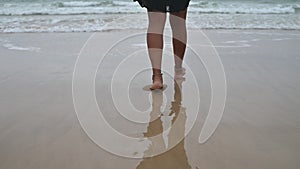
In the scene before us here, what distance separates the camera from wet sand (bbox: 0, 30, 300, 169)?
61.9 inches

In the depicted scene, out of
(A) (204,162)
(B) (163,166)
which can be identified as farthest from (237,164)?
(B) (163,166)

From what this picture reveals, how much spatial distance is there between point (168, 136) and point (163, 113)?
1.13ft

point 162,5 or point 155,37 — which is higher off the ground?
point 162,5

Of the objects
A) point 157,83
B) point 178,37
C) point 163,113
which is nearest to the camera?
point 163,113

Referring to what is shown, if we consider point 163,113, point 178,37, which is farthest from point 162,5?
point 163,113

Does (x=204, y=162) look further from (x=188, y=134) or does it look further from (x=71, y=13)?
(x=71, y=13)

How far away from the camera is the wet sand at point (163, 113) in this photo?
5.16 feet

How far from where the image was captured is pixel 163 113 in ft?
7.00

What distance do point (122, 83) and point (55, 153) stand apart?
1.16 m

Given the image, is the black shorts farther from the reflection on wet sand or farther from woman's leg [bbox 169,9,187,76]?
the reflection on wet sand

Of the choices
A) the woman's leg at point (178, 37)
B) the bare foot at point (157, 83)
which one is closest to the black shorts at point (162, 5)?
the woman's leg at point (178, 37)

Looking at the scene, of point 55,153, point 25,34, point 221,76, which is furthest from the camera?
point 25,34

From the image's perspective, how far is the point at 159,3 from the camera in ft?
8.25

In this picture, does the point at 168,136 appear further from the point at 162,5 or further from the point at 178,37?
the point at 178,37
